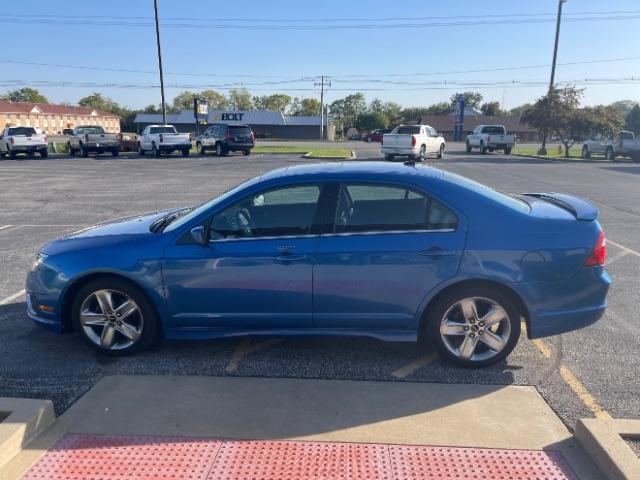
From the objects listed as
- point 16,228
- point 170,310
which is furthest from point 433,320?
point 16,228

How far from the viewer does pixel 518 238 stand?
406 centimetres

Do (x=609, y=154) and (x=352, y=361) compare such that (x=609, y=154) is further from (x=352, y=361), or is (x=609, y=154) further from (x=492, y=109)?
(x=492, y=109)

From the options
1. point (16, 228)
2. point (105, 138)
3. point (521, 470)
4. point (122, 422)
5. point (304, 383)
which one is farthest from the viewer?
point (105, 138)

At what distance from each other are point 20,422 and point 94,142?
31702mm

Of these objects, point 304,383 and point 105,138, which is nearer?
point 304,383

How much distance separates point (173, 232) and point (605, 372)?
3.60 metres

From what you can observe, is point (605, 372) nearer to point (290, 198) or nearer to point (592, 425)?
point (592, 425)

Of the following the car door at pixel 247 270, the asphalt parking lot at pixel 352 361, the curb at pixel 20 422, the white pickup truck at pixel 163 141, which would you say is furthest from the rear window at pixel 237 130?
the curb at pixel 20 422

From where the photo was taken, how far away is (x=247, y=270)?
4.15 m

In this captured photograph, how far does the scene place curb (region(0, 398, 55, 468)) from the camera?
10.4 feet

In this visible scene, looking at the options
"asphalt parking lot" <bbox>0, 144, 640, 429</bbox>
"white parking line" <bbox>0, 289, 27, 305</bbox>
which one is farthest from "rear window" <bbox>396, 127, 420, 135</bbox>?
"white parking line" <bbox>0, 289, 27, 305</bbox>

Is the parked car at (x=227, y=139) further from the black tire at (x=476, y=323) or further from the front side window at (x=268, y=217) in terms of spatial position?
the black tire at (x=476, y=323)

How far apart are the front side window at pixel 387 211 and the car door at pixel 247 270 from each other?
252mm

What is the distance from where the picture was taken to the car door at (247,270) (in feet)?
13.5
